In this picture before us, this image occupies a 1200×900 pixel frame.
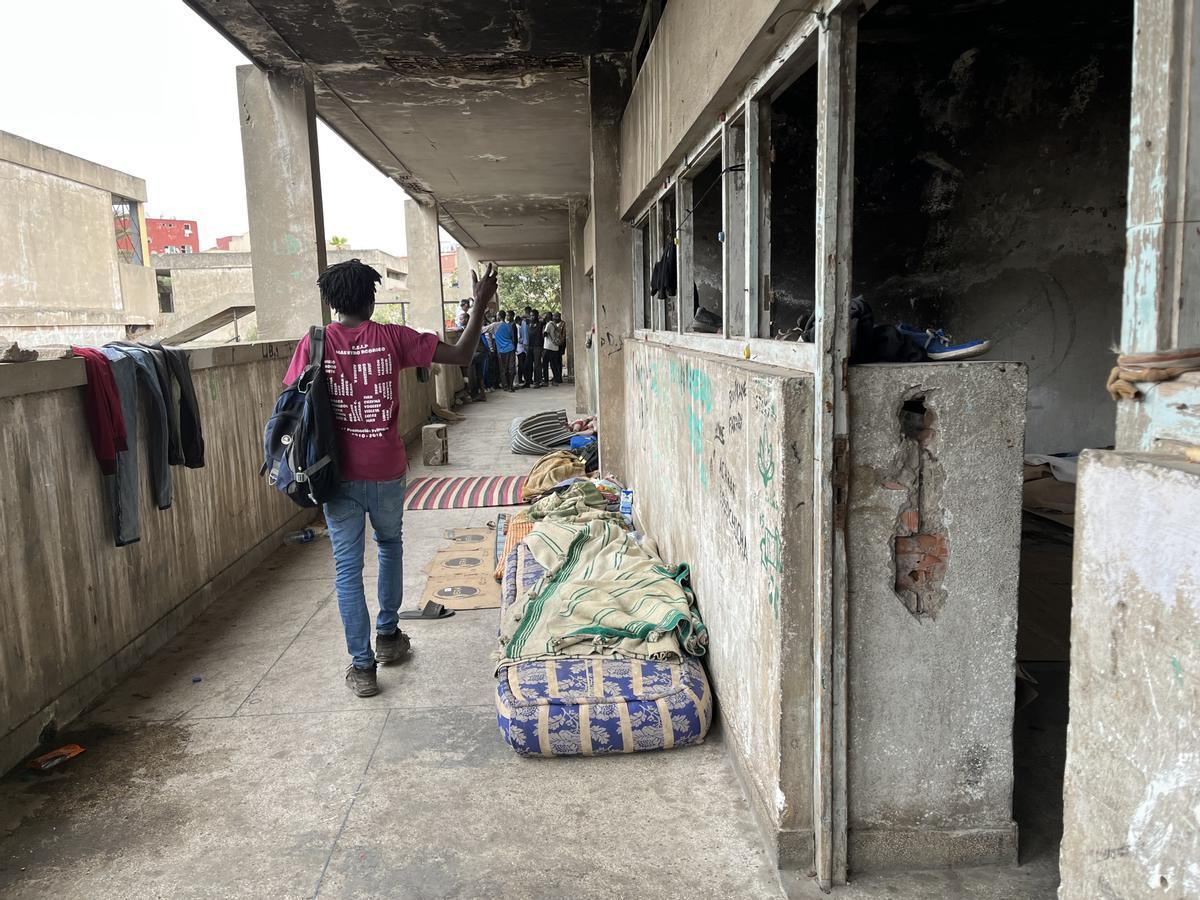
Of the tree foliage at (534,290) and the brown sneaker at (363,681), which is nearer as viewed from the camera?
the brown sneaker at (363,681)

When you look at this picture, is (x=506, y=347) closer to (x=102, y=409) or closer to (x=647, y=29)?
(x=647, y=29)

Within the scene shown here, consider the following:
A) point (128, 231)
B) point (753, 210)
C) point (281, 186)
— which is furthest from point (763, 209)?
point (128, 231)

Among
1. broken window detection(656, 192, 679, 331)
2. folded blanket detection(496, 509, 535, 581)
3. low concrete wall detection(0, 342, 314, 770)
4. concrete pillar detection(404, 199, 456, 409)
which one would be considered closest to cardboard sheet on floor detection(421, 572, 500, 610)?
folded blanket detection(496, 509, 535, 581)

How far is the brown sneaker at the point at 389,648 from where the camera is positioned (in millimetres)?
4160

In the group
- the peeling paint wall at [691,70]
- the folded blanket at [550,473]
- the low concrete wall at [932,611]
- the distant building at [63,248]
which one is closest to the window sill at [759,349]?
the low concrete wall at [932,611]

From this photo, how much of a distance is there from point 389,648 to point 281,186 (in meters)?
4.92

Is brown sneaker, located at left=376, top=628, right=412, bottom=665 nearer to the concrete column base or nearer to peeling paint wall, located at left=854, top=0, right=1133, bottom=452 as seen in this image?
the concrete column base

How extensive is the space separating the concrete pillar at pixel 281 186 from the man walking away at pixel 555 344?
1324 centimetres

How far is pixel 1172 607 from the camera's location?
1.13m

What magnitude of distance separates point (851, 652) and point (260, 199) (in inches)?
266

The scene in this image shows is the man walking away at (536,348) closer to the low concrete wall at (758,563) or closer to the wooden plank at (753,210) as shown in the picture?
the low concrete wall at (758,563)

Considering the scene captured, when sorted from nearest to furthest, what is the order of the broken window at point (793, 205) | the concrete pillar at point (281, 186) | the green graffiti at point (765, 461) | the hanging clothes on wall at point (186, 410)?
the green graffiti at point (765, 461)
the hanging clothes on wall at point (186, 410)
the broken window at point (793, 205)
the concrete pillar at point (281, 186)

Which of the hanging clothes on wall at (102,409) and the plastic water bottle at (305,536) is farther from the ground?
the hanging clothes on wall at (102,409)

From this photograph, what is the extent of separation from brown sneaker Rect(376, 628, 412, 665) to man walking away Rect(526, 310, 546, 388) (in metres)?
16.7
